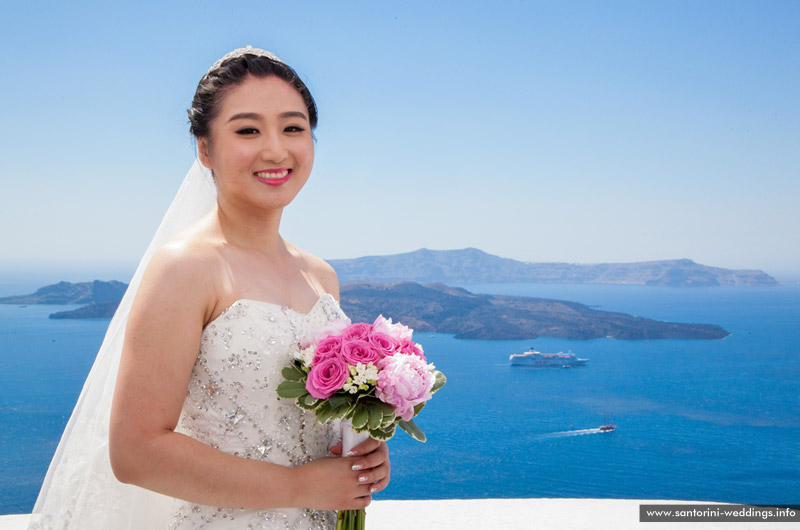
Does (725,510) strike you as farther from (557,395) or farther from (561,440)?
(557,395)

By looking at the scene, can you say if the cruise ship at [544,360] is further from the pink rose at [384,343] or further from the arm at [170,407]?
the arm at [170,407]

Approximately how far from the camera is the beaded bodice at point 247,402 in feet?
4.48

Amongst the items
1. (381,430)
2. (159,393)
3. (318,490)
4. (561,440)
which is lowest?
(561,440)

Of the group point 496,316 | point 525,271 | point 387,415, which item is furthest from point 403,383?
point 525,271

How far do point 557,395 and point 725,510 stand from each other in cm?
3755

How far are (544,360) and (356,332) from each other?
142 ft

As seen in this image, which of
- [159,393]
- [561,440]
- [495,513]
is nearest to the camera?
[159,393]

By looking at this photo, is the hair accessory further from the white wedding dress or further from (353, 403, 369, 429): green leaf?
(353, 403, 369, 429): green leaf

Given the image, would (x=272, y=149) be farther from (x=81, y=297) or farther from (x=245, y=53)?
(x=81, y=297)

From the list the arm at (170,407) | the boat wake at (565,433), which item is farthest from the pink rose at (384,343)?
the boat wake at (565,433)

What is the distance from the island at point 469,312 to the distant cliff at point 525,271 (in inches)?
179

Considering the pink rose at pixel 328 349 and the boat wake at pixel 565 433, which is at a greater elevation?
the pink rose at pixel 328 349

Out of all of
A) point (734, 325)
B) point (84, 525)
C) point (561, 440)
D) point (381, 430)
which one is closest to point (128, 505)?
point (84, 525)

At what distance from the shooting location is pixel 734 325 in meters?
48.0
